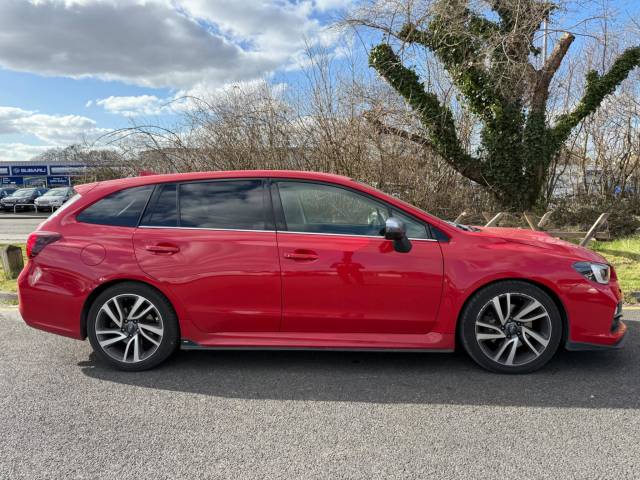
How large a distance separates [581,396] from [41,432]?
12.0 feet

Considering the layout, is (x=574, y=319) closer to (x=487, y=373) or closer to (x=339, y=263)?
(x=487, y=373)

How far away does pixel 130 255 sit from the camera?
3.68 meters

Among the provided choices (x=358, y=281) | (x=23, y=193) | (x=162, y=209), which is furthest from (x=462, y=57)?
(x=23, y=193)

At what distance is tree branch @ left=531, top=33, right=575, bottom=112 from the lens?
42.6 ft

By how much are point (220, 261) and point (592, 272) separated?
2.90 m

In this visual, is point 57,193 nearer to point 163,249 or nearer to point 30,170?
point 30,170

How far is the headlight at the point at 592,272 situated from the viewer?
A: 11.7 ft

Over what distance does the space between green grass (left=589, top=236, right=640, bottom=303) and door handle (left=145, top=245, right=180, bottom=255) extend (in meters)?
5.36

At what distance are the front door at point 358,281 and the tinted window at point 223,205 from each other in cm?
31

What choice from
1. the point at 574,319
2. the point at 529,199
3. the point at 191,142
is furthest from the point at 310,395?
the point at 529,199

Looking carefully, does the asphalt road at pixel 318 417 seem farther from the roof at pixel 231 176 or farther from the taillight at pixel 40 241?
the roof at pixel 231 176

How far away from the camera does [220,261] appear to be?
362 cm

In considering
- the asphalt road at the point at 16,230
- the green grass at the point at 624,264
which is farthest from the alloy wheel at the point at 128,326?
the asphalt road at the point at 16,230

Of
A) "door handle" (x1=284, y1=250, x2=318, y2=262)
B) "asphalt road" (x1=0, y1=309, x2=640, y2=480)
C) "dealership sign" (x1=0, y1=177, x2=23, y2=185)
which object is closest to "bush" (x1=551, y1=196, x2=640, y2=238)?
"asphalt road" (x1=0, y1=309, x2=640, y2=480)
